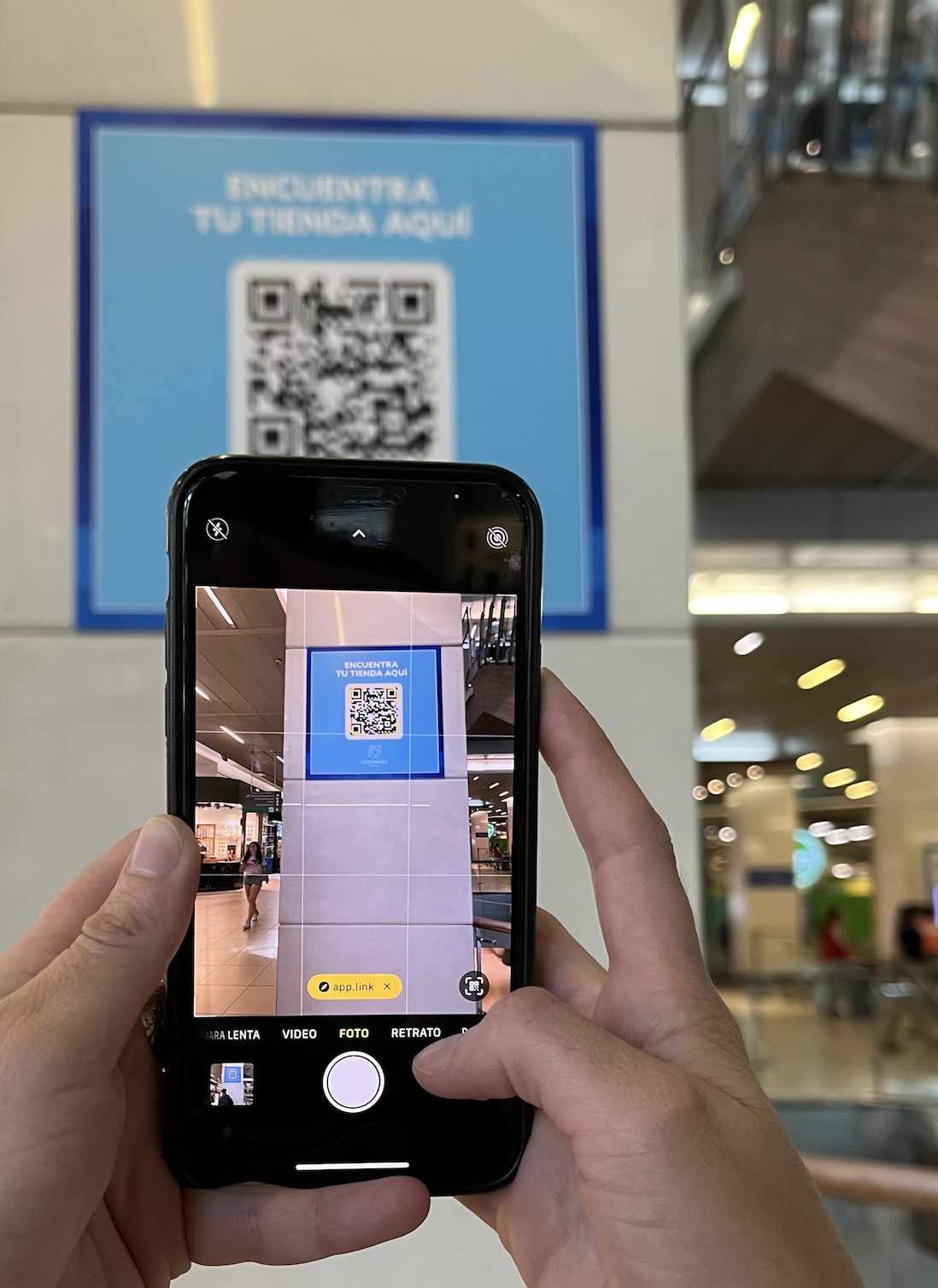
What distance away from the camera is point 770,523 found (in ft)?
17.9

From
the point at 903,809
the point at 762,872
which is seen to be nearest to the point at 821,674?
the point at 903,809

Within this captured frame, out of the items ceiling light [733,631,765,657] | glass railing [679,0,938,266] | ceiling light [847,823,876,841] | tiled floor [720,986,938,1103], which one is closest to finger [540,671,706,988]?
glass railing [679,0,938,266]

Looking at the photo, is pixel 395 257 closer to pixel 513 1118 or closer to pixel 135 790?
pixel 135 790

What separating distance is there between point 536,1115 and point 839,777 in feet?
32.1

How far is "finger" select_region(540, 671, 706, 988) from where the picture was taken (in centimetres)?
63

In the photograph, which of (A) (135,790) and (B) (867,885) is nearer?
(A) (135,790)

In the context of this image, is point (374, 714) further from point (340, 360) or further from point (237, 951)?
point (340, 360)

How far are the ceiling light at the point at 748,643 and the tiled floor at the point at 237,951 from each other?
17.4ft

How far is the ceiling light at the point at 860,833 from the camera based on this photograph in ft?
34.0

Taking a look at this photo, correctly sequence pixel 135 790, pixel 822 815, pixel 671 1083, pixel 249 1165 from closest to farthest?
pixel 671 1083, pixel 249 1165, pixel 135 790, pixel 822 815

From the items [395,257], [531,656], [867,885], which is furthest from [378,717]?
[867,885]

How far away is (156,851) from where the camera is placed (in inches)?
24.4

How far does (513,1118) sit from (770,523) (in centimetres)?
508

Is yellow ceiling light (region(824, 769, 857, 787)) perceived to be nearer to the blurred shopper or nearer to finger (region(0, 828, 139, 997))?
the blurred shopper
